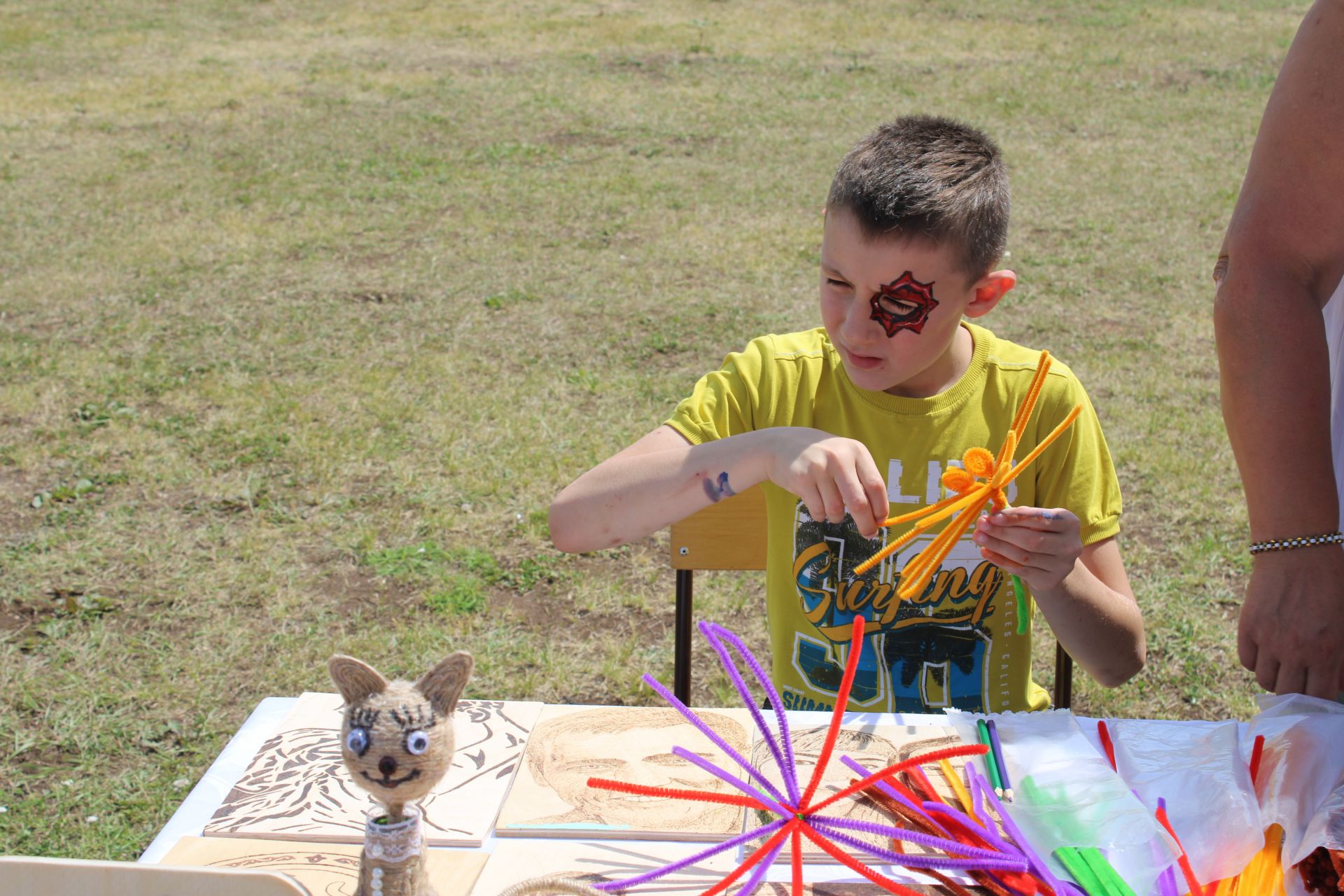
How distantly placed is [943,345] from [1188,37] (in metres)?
13.4

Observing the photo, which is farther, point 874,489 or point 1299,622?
point 874,489

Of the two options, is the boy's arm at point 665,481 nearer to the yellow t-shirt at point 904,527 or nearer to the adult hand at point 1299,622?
the yellow t-shirt at point 904,527

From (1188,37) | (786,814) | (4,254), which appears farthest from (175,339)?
(1188,37)

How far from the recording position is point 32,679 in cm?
340

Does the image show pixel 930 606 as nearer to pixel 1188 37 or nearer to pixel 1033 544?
pixel 1033 544

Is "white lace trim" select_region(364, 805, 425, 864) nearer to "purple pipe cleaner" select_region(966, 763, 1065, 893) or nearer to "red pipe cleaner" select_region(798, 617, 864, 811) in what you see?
"red pipe cleaner" select_region(798, 617, 864, 811)

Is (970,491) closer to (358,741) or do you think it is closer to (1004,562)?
(1004,562)

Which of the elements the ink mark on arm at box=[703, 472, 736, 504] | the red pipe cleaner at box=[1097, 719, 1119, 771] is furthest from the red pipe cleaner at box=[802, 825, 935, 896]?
the ink mark on arm at box=[703, 472, 736, 504]

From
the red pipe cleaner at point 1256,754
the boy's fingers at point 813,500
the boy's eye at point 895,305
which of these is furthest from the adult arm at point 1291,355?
the boy's fingers at point 813,500

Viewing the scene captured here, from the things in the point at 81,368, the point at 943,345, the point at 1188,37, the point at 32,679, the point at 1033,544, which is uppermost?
the point at 1188,37

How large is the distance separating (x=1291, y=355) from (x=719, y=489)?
87 centimetres

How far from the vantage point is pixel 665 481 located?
6.38 feet

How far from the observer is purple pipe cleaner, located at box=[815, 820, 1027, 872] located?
1.23 meters

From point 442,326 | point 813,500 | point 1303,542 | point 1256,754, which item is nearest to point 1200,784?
point 1256,754
